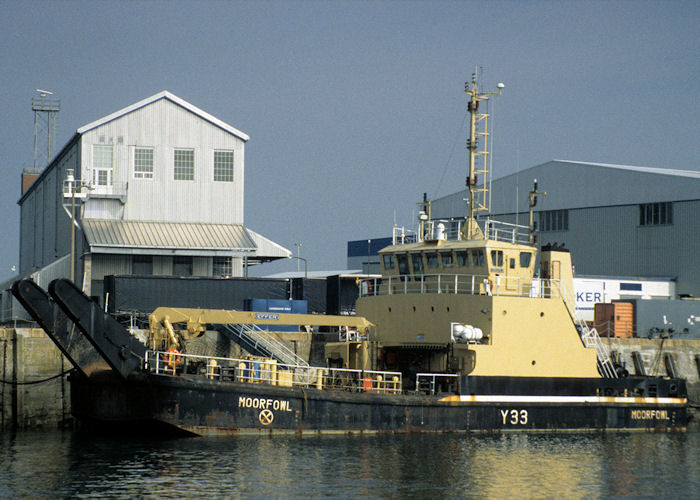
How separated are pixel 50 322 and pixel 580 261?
117 ft

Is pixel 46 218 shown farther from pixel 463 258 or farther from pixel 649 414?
pixel 649 414

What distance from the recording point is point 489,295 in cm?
2673

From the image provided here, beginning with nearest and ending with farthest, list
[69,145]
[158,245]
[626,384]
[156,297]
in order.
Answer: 1. [626,384]
2. [156,297]
3. [158,245]
4. [69,145]

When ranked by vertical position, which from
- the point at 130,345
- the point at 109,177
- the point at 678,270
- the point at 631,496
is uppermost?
Answer: the point at 109,177

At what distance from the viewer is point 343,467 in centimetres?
2153

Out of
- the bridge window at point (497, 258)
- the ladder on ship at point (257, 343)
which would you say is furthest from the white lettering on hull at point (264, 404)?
the bridge window at point (497, 258)

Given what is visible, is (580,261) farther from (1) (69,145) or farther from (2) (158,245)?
(1) (69,145)

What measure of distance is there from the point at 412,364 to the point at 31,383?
10.9 meters

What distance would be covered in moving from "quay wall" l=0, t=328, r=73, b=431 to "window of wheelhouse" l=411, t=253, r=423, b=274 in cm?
1033

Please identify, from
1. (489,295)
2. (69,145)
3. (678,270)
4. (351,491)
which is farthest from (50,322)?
(678,270)

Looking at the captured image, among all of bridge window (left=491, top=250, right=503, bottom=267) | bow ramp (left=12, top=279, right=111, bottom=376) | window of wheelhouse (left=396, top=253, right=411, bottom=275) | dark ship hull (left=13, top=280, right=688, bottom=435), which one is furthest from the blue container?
bow ramp (left=12, top=279, right=111, bottom=376)

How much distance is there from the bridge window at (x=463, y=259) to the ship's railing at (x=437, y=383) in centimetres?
323

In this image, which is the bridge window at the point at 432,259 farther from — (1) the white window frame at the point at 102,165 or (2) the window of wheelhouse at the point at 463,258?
(1) the white window frame at the point at 102,165

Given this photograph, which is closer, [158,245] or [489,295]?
[489,295]
